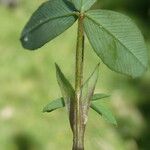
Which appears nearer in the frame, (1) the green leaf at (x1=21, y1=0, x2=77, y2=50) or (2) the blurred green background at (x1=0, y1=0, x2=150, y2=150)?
(1) the green leaf at (x1=21, y1=0, x2=77, y2=50)

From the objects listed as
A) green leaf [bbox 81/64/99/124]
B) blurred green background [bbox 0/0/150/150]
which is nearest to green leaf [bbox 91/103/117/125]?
green leaf [bbox 81/64/99/124]

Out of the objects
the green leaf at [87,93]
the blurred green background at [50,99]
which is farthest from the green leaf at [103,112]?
the blurred green background at [50,99]

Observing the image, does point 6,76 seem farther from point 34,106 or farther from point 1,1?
point 1,1

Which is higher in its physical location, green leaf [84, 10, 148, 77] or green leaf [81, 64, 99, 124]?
green leaf [84, 10, 148, 77]

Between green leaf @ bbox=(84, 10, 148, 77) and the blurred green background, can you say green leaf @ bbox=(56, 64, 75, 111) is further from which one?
the blurred green background

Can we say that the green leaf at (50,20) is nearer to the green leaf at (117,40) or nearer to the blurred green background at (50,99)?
the green leaf at (117,40)

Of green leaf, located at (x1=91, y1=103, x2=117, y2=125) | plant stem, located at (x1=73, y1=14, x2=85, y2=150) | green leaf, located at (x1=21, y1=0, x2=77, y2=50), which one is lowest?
green leaf, located at (x1=91, y1=103, x2=117, y2=125)

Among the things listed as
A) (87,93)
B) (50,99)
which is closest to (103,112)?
(87,93)
